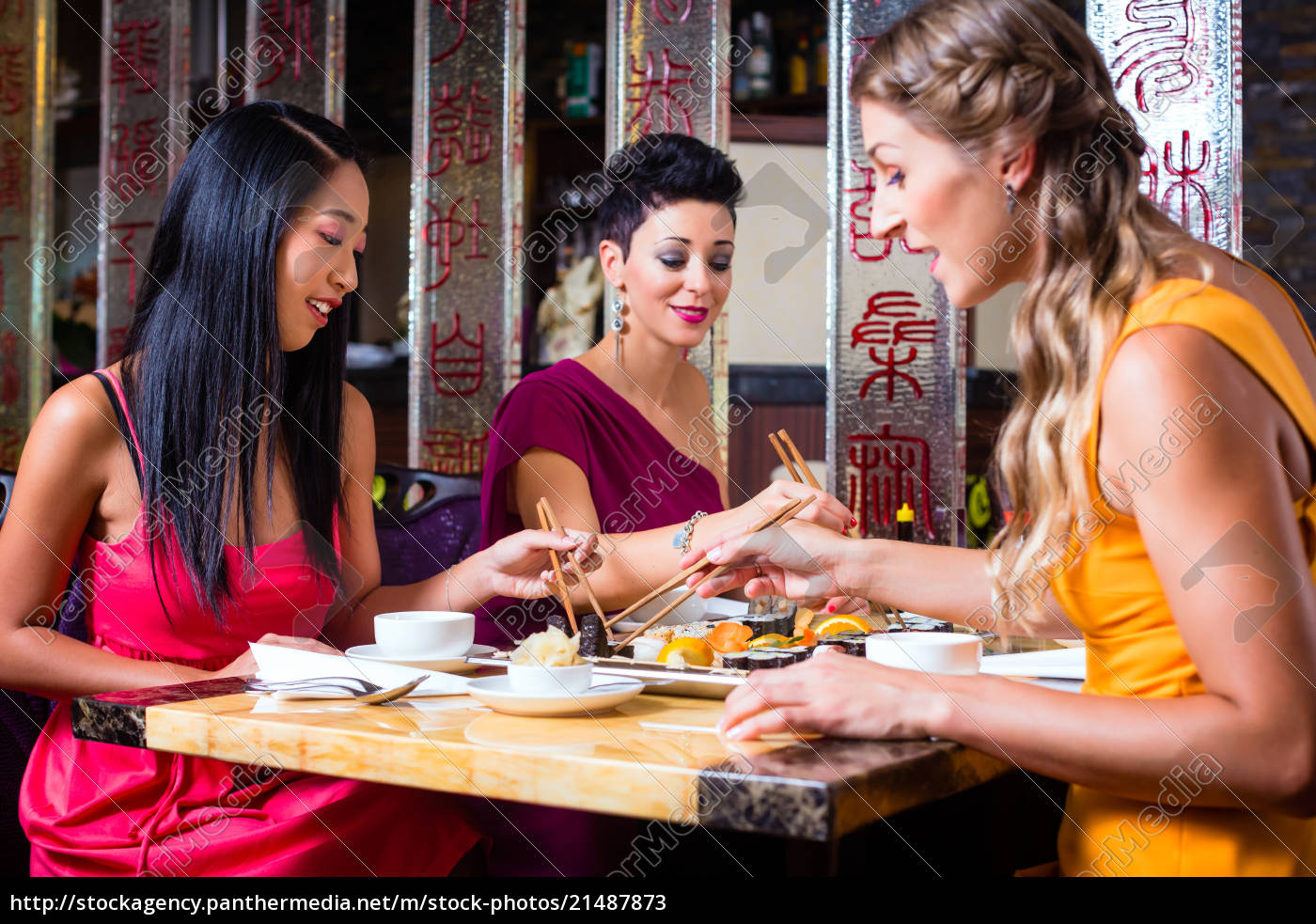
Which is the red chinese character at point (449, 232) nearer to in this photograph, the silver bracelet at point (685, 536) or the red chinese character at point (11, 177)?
the silver bracelet at point (685, 536)

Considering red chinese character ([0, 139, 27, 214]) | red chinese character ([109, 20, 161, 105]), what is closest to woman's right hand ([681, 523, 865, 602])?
red chinese character ([109, 20, 161, 105])

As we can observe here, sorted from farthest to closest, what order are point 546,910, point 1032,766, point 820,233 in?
point 820,233
point 546,910
point 1032,766

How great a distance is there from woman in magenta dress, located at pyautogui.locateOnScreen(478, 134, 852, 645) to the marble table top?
0.97 meters

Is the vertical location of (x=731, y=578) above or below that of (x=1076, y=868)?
above

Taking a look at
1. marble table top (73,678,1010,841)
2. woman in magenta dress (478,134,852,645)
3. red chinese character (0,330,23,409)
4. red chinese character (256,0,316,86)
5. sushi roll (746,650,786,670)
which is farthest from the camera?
red chinese character (0,330,23,409)

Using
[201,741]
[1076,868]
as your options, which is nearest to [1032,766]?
[1076,868]

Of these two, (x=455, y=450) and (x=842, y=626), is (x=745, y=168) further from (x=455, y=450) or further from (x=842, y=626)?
(x=842, y=626)

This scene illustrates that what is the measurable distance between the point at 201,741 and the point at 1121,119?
112 centimetres

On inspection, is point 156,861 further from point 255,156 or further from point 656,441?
point 656,441

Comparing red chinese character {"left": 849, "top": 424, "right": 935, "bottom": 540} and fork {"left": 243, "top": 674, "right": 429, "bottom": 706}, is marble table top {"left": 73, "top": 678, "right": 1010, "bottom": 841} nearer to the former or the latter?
fork {"left": 243, "top": 674, "right": 429, "bottom": 706}

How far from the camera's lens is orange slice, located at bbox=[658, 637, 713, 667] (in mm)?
1459

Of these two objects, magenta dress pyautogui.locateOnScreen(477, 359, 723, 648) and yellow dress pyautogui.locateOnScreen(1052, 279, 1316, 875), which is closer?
yellow dress pyautogui.locateOnScreen(1052, 279, 1316, 875)

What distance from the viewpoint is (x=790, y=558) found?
63.8 inches

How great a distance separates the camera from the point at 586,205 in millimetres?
6234
